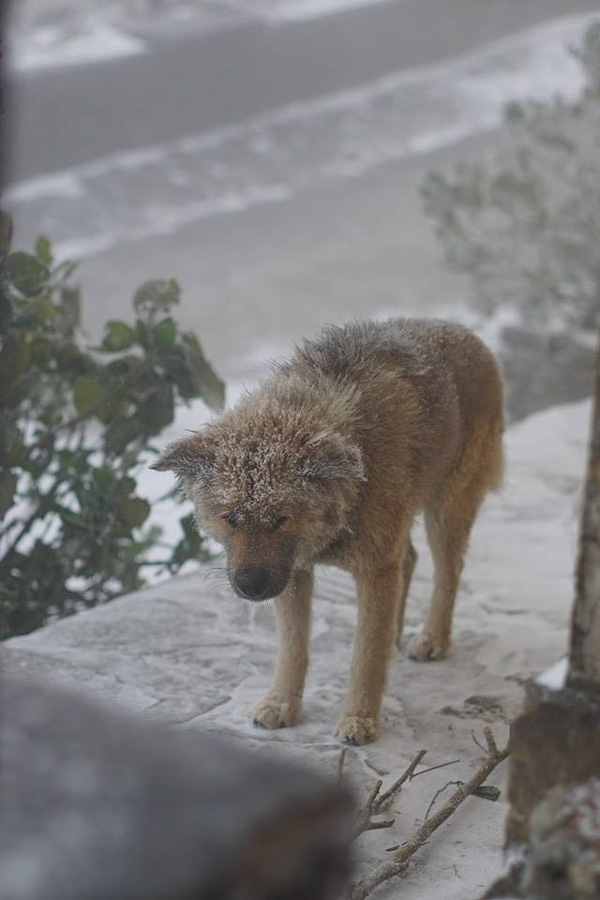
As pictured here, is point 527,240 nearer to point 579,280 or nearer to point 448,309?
point 579,280

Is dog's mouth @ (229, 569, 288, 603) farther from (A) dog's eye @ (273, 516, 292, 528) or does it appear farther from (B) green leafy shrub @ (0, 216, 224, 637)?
(B) green leafy shrub @ (0, 216, 224, 637)

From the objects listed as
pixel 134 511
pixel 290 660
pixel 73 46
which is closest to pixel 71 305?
pixel 134 511

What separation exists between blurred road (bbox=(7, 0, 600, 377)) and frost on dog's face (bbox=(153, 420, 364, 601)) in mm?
4408

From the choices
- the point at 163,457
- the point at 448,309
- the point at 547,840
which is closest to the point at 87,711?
the point at 547,840

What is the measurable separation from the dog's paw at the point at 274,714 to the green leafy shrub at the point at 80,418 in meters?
1.04

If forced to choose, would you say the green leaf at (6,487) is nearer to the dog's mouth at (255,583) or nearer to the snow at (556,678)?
the dog's mouth at (255,583)

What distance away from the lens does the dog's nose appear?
2.80 m

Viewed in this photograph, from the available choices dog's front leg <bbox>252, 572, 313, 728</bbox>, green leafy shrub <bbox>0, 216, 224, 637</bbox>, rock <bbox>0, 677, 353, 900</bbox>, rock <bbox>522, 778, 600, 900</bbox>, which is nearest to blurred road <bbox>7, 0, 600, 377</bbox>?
green leafy shrub <bbox>0, 216, 224, 637</bbox>

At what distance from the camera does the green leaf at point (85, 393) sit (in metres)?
4.06

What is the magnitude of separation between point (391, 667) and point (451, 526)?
1.59 feet

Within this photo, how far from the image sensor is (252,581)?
Result: 2797 mm

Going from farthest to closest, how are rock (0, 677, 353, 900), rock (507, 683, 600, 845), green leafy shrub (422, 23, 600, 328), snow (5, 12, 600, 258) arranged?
1. snow (5, 12, 600, 258)
2. green leafy shrub (422, 23, 600, 328)
3. rock (507, 683, 600, 845)
4. rock (0, 677, 353, 900)

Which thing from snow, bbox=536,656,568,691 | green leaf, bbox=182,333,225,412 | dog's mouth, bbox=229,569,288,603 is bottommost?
snow, bbox=536,656,568,691

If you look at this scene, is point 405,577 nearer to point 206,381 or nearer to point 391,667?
point 391,667
